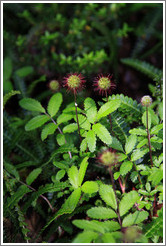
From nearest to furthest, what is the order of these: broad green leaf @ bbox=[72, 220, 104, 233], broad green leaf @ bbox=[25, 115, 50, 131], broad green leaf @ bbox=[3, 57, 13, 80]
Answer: broad green leaf @ bbox=[72, 220, 104, 233] → broad green leaf @ bbox=[25, 115, 50, 131] → broad green leaf @ bbox=[3, 57, 13, 80]

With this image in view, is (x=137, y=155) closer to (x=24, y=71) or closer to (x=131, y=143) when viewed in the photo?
(x=131, y=143)

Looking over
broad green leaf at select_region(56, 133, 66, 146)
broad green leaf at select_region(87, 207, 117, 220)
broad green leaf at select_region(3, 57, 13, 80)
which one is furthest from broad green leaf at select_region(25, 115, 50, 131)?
broad green leaf at select_region(3, 57, 13, 80)

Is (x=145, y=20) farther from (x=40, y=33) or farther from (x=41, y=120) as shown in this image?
(x=41, y=120)

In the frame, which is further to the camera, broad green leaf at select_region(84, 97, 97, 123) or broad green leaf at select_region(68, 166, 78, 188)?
broad green leaf at select_region(84, 97, 97, 123)

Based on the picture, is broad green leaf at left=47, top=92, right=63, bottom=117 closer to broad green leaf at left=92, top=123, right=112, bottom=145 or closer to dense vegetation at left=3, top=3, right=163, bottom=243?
dense vegetation at left=3, top=3, right=163, bottom=243

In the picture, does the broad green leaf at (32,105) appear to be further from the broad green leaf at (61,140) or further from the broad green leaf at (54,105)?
the broad green leaf at (61,140)

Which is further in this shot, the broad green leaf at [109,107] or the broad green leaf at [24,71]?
the broad green leaf at [24,71]

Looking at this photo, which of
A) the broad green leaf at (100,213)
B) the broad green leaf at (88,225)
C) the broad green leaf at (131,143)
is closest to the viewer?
the broad green leaf at (88,225)

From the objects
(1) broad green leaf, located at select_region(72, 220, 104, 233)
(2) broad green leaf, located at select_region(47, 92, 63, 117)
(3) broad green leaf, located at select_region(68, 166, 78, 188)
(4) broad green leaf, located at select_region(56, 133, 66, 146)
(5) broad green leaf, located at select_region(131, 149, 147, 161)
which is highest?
(2) broad green leaf, located at select_region(47, 92, 63, 117)

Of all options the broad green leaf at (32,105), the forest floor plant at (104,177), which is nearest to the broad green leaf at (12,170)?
the forest floor plant at (104,177)

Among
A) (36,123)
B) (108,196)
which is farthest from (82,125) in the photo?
(108,196)
